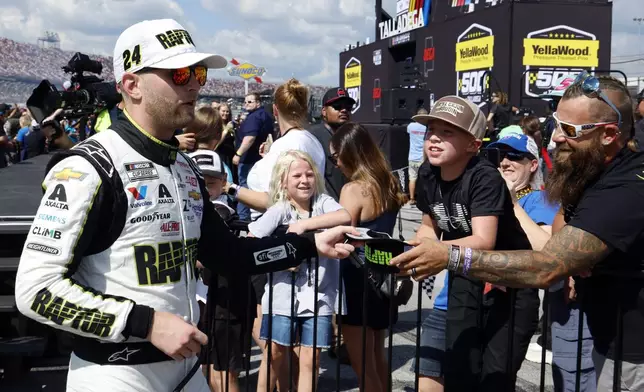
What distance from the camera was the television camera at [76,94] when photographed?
5.86m

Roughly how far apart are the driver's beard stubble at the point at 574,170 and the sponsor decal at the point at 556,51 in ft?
47.2

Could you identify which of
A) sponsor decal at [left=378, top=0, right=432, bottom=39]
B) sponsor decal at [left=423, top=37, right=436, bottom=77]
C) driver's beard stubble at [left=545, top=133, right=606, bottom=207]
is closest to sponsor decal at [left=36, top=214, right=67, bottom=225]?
driver's beard stubble at [left=545, top=133, right=606, bottom=207]

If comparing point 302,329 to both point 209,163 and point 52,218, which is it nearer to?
point 209,163

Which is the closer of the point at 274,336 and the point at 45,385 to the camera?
the point at 274,336

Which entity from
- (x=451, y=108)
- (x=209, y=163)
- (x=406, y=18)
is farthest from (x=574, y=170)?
(x=406, y=18)

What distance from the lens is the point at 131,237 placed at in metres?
2.20

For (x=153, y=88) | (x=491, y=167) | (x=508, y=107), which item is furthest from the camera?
(x=508, y=107)

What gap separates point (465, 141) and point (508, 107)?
1062 cm

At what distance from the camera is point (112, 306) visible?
2.08 metres

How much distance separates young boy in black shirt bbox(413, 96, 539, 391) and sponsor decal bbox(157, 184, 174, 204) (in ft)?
5.39

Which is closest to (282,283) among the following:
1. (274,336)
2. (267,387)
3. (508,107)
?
(274,336)

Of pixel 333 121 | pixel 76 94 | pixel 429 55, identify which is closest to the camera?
pixel 76 94

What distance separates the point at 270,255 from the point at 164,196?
68cm

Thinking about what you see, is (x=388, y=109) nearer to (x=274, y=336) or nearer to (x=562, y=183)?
(x=274, y=336)
